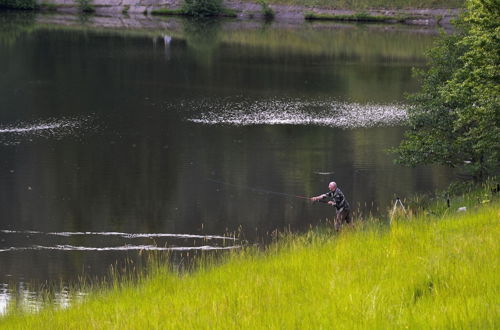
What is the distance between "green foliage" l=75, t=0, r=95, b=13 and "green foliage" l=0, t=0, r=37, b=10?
24.6 ft

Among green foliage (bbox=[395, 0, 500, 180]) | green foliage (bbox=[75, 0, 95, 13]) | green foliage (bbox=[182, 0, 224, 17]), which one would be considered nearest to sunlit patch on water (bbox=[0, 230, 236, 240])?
green foliage (bbox=[395, 0, 500, 180])

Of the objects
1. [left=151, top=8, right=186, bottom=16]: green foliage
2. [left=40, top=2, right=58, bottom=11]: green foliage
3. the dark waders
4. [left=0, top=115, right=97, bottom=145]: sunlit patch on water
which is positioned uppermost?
[left=40, top=2, right=58, bottom=11]: green foliage

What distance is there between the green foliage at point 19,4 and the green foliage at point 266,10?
3787cm

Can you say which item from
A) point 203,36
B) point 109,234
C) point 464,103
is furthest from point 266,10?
point 109,234

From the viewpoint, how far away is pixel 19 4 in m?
133

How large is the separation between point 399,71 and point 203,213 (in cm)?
5058

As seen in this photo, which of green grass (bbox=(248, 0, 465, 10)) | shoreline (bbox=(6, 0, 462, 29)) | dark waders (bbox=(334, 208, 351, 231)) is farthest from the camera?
green grass (bbox=(248, 0, 465, 10))

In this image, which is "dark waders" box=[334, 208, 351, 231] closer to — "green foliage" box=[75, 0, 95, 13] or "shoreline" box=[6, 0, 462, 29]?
"shoreline" box=[6, 0, 462, 29]

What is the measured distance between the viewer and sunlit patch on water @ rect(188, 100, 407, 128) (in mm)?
54906

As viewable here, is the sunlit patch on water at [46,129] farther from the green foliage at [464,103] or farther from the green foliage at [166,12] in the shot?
the green foliage at [166,12]

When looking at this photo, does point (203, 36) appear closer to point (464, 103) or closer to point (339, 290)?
point (464, 103)

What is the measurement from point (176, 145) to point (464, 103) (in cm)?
2109

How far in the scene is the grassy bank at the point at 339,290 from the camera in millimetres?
9773

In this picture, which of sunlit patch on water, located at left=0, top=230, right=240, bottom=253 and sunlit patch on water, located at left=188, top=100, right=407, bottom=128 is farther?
sunlit patch on water, located at left=188, top=100, right=407, bottom=128
